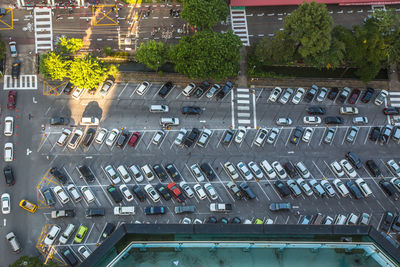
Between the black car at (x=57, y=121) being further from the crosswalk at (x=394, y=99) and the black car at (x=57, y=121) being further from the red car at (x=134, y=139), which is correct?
the crosswalk at (x=394, y=99)

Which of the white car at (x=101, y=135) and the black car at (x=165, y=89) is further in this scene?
the black car at (x=165, y=89)

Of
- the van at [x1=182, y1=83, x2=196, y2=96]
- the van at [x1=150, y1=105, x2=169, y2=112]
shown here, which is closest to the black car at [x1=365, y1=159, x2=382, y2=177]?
the van at [x1=182, y1=83, x2=196, y2=96]

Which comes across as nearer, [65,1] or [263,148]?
[263,148]

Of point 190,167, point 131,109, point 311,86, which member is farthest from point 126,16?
point 311,86

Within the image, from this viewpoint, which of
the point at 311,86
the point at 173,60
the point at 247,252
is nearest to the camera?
the point at 247,252

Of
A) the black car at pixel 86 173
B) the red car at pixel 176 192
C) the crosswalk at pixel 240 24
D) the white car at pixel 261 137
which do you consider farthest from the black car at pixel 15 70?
the white car at pixel 261 137

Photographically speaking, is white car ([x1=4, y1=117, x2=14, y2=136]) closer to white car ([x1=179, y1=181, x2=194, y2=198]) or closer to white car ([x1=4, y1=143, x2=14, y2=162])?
white car ([x1=4, y1=143, x2=14, y2=162])

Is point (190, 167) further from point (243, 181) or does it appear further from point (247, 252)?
point (247, 252)
